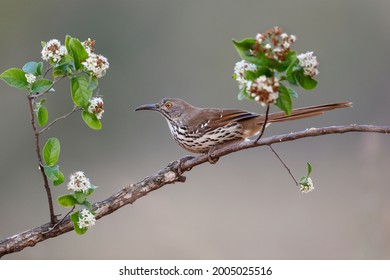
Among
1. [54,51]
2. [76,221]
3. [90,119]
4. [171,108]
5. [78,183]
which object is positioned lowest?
[76,221]

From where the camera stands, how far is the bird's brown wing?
3373mm

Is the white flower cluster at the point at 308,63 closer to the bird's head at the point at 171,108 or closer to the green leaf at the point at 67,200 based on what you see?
the green leaf at the point at 67,200

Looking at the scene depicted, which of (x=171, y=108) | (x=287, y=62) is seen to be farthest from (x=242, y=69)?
(x=171, y=108)

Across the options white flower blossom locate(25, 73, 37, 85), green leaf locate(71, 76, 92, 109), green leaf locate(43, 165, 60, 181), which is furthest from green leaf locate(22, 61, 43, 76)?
green leaf locate(43, 165, 60, 181)

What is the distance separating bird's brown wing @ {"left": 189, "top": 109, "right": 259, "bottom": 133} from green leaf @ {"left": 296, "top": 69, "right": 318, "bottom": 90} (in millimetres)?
1059

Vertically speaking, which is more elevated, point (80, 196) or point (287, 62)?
point (287, 62)

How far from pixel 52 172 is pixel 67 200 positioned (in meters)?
0.14

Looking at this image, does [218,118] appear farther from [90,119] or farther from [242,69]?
[242,69]

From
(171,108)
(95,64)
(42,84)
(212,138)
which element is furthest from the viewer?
(171,108)

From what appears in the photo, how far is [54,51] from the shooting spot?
105 inches

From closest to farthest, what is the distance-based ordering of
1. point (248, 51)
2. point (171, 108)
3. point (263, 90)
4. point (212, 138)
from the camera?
point (263, 90)
point (248, 51)
point (212, 138)
point (171, 108)

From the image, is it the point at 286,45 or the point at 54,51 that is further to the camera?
the point at 54,51

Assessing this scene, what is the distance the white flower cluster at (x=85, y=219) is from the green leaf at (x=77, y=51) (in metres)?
0.64

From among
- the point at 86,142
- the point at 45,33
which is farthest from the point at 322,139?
the point at 45,33
